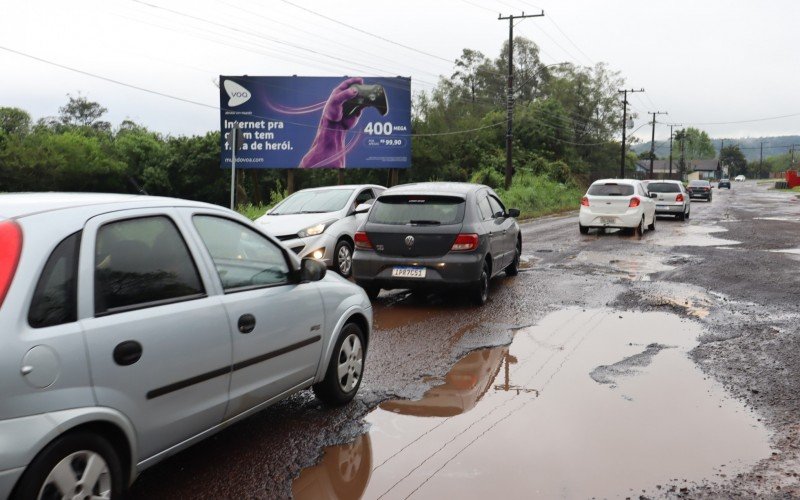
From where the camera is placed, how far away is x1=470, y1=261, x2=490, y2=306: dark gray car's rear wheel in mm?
9105

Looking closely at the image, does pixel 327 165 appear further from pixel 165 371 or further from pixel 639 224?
pixel 165 371

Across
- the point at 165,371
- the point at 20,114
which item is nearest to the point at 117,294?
the point at 165,371

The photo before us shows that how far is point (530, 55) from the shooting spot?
294 feet

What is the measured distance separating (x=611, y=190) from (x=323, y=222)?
10.7 meters

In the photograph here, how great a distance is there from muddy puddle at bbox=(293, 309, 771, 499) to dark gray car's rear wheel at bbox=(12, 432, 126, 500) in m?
1.08

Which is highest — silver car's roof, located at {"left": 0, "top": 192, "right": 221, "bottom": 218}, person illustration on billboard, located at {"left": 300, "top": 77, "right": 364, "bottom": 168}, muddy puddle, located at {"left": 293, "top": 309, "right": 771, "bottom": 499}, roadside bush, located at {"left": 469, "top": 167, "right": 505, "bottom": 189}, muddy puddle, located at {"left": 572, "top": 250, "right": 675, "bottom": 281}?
person illustration on billboard, located at {"left": 300, "top": 77, "right": 364, "bottom": 168}

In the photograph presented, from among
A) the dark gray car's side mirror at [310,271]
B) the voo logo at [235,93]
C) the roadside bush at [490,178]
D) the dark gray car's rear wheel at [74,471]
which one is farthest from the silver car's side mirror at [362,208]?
the roadside bush at [490,178]

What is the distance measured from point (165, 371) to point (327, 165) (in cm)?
2924

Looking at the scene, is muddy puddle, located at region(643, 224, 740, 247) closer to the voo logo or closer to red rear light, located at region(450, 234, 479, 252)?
red rear light, located at region(450, 234, 479, 252)

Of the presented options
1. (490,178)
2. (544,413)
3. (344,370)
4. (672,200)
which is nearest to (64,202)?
(344,370)

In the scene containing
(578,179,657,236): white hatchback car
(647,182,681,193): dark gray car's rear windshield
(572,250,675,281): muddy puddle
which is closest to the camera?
(572,250,675,281): muddy puddle

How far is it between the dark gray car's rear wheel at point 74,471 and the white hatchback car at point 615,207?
1760cm

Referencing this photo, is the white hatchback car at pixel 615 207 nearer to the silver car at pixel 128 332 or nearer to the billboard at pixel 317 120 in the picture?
the billboard at pixel 317 120

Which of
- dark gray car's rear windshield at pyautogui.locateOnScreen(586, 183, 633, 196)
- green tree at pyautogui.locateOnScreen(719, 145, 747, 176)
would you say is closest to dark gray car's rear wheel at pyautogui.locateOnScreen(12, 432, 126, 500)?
dark gray car's rear windshield at pyautogui.locateOnScreen(586, 183, 633, 196)
